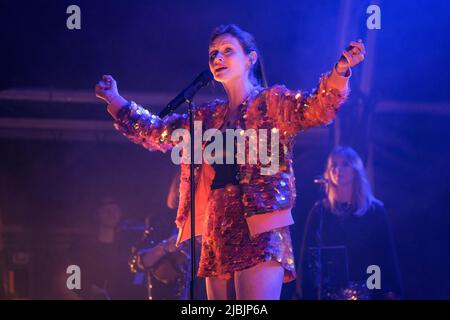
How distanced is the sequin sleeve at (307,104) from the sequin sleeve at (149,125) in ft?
1.55

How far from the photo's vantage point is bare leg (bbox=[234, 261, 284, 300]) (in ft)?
7.64

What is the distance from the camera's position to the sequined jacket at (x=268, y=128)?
7.84ft

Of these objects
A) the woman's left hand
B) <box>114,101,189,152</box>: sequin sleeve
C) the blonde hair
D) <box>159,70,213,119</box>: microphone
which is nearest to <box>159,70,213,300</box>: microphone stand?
<box>159,70,213,119</box>: microphone

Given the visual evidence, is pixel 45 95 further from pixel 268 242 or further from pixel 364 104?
pixel 268 242

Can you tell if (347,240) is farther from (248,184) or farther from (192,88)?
(192,88)

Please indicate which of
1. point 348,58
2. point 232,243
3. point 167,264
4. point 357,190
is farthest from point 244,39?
point 167,264

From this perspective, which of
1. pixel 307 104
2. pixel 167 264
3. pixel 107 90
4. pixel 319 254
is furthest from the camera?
pixel 167 264

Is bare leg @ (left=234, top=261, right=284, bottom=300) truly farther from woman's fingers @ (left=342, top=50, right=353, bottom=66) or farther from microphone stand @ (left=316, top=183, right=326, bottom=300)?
microphone stand @ (left=316, top=183, right=326, bottom=300)

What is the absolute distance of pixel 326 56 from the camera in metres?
5.27

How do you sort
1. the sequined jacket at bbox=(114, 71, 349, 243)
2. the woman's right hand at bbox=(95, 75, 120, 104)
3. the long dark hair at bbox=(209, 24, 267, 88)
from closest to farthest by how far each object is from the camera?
1. the sequined jacket at bbox=(114, 71, 349, 243)
2. the long dark hair at bbox=(209, 24, 267, 88)
3. the woman's right hand at bbox=(95, 75, 120, 104)

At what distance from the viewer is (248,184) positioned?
2.47 metres

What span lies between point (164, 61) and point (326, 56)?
140 cm

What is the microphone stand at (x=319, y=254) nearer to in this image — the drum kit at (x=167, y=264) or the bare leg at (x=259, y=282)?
the drum kit at (x=167, y=264)

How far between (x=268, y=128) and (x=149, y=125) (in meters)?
0.60
